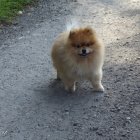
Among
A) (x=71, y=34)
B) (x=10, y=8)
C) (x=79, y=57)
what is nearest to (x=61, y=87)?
(x=79, y=57)

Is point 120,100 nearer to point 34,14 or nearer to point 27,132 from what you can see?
point 27,132

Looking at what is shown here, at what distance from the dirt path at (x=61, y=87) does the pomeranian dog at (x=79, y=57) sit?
0.72ft

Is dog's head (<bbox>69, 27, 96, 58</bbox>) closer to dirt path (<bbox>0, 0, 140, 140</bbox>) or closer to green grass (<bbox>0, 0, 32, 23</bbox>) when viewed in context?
dirt path (<bbox>0, 0, 140, 140</bbox>)

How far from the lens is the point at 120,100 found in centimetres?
527

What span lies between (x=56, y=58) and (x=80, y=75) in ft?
1.27

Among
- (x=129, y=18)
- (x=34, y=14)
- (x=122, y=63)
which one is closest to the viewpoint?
(x=122, y=63)

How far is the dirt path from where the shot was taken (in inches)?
189

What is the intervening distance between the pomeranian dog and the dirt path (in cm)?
22

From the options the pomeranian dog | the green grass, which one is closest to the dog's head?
the pomeranian dog

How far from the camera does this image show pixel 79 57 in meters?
5.29

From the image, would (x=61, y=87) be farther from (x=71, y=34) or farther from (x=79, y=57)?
(x=71, y=34)

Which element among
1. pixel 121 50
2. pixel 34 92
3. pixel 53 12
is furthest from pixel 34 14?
pixel 34 92

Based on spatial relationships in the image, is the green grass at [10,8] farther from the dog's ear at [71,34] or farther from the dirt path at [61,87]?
the dog's ear at [71,34]

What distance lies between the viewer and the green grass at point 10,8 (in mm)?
8609
